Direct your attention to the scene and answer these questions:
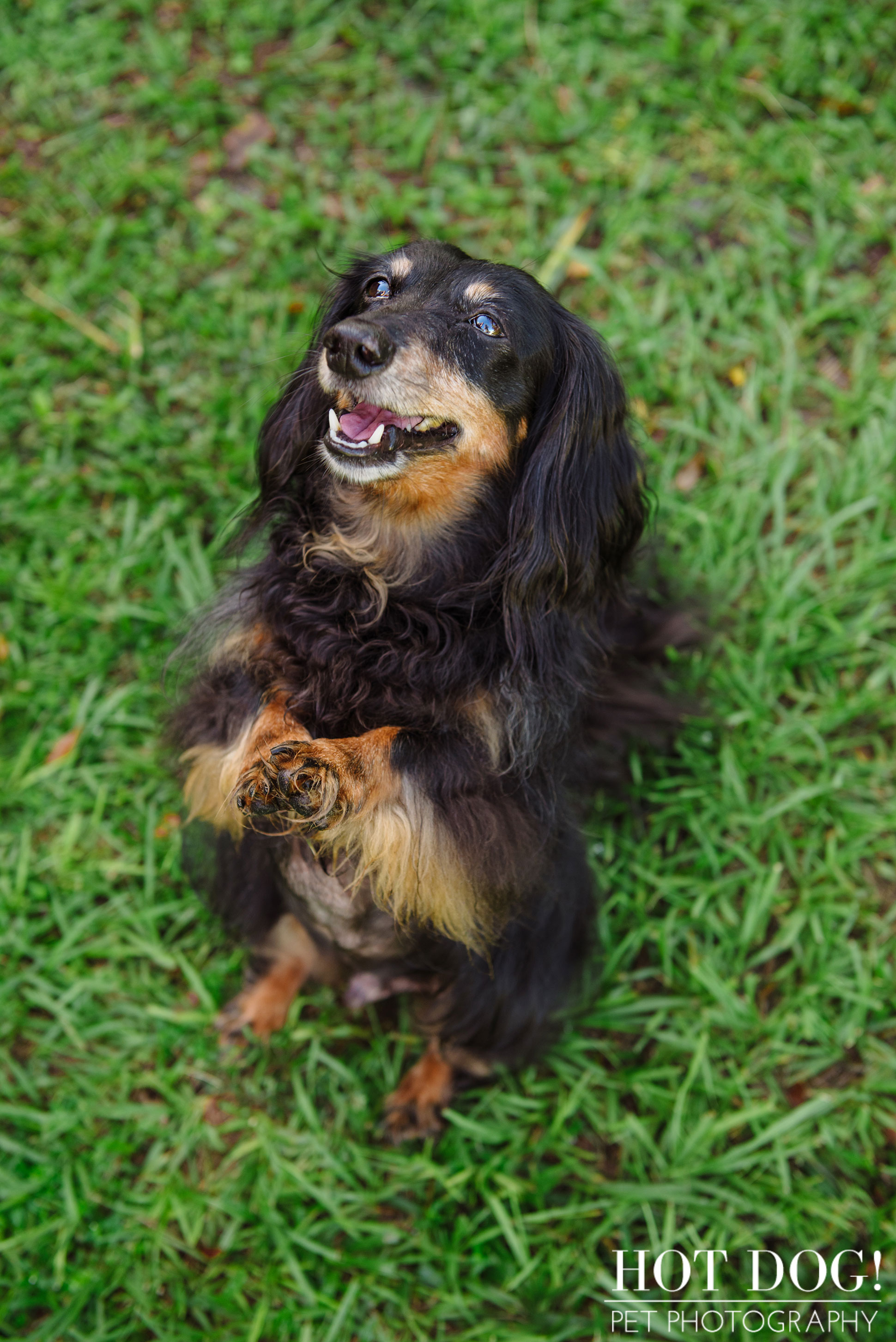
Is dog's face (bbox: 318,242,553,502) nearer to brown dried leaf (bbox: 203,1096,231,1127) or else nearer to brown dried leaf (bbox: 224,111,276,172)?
brown dried leaf (bbox: 203,1096,231,1127)

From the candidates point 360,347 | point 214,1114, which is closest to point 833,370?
point 360,347

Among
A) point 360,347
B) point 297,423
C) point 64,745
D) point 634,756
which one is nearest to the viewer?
point 360,347

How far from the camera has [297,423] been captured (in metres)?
2.47

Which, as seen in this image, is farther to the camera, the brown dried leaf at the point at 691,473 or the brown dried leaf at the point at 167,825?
the brown dried leaf at the point at 691,473

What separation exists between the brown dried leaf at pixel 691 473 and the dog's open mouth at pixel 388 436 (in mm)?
1804

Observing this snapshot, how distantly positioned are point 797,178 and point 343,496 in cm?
292

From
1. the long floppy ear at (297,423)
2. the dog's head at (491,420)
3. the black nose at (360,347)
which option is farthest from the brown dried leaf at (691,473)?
the black nose at (360,347)

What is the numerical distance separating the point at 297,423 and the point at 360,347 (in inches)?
18.9

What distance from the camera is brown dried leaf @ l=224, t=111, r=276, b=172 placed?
4199 mm

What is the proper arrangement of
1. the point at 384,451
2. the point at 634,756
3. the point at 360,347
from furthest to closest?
the point at 634,756 < the point at 384,451 < the point at 360,347

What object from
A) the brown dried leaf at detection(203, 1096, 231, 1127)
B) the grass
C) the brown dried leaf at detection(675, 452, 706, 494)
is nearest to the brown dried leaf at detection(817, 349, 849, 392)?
the grass

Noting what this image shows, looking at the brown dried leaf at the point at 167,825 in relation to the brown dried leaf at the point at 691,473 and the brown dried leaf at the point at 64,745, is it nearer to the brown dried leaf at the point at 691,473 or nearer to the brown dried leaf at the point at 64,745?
the brown dried leaf at the point at 64,745

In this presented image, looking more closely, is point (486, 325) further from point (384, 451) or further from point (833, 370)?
point (833, 370)

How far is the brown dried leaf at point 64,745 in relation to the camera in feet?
11.3
